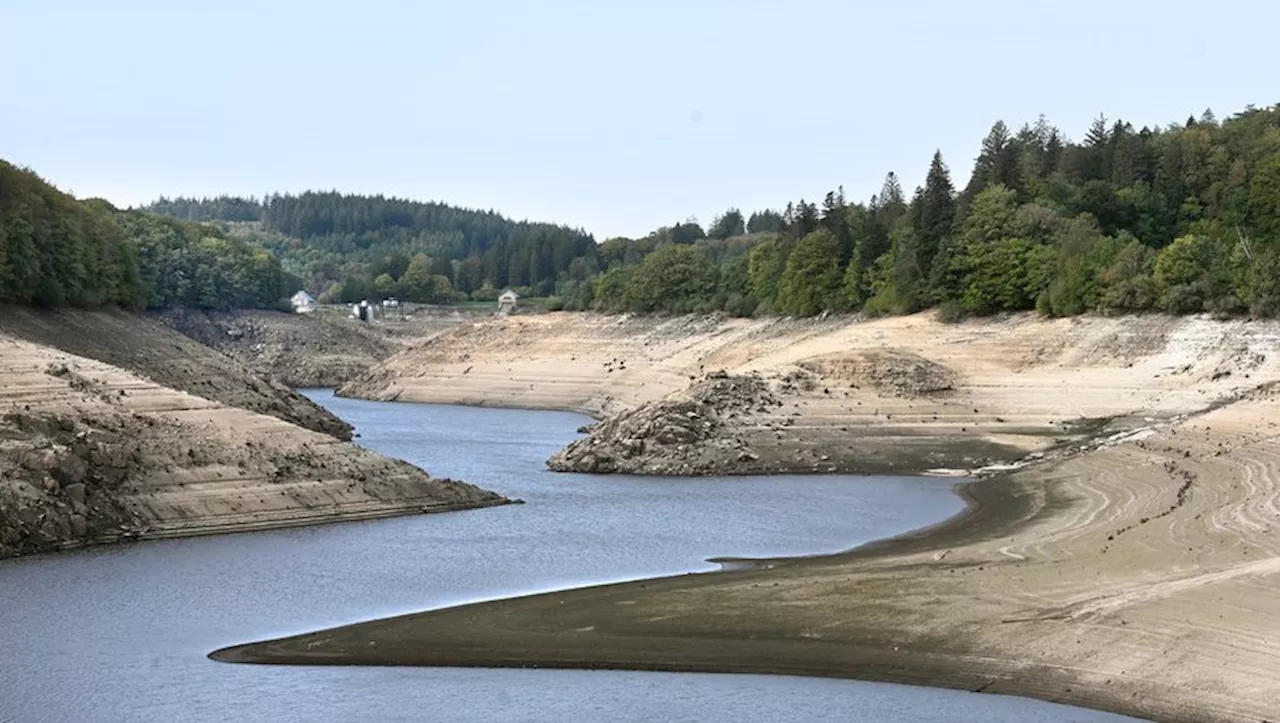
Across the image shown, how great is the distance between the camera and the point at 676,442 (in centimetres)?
5359

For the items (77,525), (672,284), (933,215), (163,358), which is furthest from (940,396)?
(672,284)

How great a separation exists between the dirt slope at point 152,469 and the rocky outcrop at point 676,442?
374 inches

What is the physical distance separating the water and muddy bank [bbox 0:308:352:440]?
13577 mm

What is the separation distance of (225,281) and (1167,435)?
103 meters

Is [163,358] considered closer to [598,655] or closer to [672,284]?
[598,655]

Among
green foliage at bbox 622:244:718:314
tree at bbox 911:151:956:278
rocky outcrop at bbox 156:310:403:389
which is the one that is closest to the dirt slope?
tree at bbox 911:151:956:278

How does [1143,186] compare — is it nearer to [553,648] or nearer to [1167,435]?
[1167,435]

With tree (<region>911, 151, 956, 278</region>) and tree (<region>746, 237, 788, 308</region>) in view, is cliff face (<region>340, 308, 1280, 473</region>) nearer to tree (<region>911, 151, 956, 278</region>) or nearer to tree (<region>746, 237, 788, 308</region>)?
tree (<region>911, 151, 956, 278</region>)

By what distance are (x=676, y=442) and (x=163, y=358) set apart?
78.2 ft

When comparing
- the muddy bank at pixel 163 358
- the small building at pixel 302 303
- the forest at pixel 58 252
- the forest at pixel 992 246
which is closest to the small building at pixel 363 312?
the small building at pixel 302 303

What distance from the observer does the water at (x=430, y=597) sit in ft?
71.7

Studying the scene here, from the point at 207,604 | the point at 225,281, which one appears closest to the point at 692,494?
the point at 207,604

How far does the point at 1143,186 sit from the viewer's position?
8756 centimetres

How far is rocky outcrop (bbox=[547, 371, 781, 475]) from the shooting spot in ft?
173
